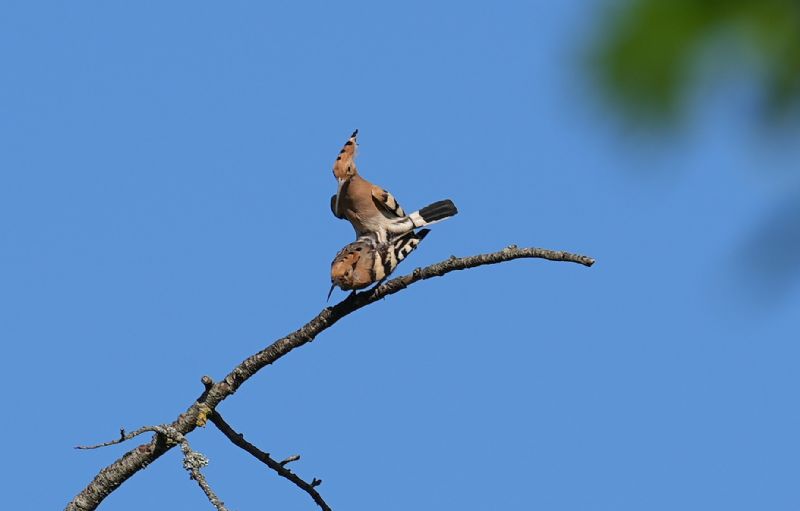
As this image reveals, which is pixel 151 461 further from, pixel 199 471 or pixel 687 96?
pixel 687 96

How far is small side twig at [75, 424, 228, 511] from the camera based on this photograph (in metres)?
4.75

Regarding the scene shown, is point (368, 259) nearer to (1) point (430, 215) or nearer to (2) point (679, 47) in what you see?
(1) point (430, 215)

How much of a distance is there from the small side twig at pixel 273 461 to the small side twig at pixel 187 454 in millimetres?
362

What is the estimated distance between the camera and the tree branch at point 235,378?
522cm

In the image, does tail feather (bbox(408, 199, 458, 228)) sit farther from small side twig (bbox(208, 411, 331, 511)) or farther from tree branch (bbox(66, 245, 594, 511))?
small side twig (bbox(208, 411, 331, 511))

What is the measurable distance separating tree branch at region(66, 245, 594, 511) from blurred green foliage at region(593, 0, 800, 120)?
→ 398 centimetres

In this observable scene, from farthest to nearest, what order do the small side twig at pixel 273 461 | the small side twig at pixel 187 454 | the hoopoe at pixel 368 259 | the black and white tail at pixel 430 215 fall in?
the black and white tail at pixel 430 215 < the hoopoe at pixel 368 259 < the small side twig at pixel 273 461 < the small side twig at pixel 187 454

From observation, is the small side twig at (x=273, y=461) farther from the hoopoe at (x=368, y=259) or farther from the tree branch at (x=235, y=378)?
the hoopoe at (x=368, y=259)

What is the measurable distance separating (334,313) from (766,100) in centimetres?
484

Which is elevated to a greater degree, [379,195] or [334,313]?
[379,195]

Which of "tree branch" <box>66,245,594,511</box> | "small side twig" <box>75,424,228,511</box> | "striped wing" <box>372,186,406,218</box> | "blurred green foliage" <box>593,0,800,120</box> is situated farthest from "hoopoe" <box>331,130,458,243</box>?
"blurred green foliage" <box>593,0,800,120</box>

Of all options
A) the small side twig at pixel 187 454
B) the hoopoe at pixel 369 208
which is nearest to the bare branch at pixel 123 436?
the small side twig at pixel 187 454

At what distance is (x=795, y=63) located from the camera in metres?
1.07

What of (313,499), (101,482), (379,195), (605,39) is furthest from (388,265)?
(605,39)
